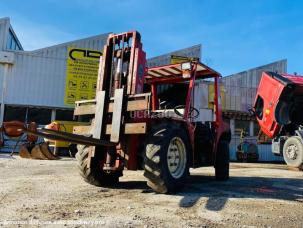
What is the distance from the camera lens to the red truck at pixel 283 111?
1283cm

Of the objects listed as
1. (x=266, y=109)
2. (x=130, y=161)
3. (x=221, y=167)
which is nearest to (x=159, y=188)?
(x=130, y=161)

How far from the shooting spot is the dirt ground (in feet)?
15.1

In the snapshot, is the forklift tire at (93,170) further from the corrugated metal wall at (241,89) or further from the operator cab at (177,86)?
the corrugated metal wall at (241,89)

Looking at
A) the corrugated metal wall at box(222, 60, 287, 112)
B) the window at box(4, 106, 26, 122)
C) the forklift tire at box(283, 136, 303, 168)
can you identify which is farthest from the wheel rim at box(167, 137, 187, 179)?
the corrugated metal wall at box(222, 60, 287, 112)

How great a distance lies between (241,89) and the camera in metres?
26.2

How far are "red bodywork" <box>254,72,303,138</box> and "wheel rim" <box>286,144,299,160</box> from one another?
101 cm

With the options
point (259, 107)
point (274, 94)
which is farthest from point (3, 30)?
point (274, 94)

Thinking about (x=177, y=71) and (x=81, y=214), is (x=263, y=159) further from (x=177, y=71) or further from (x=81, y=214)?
(x=81, y=214)

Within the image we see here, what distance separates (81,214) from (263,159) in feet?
60.4

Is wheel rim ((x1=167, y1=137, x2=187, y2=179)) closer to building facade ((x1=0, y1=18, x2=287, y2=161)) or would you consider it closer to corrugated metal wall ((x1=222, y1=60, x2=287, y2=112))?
building facade ((x1=0, y1=18, x2=287, y2=161))

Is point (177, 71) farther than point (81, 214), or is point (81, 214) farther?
point (177, 71)

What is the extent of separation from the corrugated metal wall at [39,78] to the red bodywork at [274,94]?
12190 mm

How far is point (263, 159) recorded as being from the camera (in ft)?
71.6

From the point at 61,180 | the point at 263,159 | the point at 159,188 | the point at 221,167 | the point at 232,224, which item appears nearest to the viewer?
the point at 232,224
